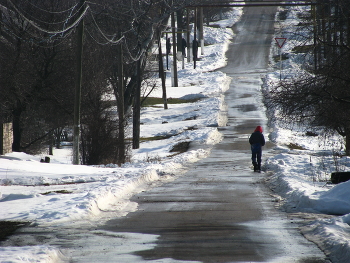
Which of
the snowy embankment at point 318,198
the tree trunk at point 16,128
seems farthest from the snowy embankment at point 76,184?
the tree trunk at point 16,128

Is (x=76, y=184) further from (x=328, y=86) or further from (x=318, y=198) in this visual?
(x=328, y=86)

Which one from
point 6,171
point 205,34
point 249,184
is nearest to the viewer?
point 249,184

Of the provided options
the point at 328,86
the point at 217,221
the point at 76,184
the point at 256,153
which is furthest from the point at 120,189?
the point at 256,153

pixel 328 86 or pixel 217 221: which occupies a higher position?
pixel 328 86

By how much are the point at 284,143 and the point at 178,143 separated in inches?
241

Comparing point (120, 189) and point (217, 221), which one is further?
point (120, 189)

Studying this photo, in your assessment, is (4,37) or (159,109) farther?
(159,109)

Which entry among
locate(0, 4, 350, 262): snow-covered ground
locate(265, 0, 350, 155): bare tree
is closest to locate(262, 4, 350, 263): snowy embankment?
locate(0, 4, 350, 262): snow-covered ground

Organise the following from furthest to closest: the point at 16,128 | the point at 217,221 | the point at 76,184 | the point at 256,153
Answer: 1. the point at 16,128
2. the point at 256,153
3. the point at 76,184
4. the point at 217,221

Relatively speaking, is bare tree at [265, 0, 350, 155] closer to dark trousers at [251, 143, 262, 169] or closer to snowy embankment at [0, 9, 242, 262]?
dark trousers at [251, 143, 262, 169]

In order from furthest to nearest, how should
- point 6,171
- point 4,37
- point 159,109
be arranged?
point 159,109
point 4,37
point 6,171

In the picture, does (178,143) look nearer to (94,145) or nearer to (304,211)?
(94,145)

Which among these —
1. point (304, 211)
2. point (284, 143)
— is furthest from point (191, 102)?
point (304, 211)

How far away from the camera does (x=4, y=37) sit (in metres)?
26.7
